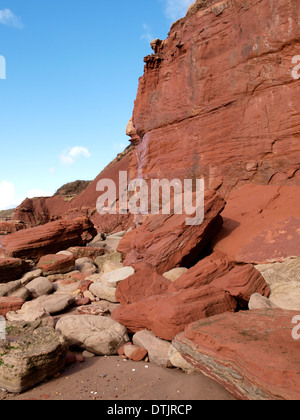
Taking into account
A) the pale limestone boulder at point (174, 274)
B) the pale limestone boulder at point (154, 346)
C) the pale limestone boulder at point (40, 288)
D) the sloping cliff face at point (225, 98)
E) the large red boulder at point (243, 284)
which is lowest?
the pale limestone boulder at point (40, 288)

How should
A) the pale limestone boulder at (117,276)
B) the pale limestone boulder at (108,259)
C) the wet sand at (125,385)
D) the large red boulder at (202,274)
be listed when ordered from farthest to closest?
the pale limestone boulder at (108,259) → the pale limestone boulder at (117,276) → the large red boulder at (202,274) → the wet sand at (125,385)

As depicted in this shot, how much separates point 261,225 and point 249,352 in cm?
474

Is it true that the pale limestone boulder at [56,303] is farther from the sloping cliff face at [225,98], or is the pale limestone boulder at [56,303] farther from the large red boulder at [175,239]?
the sloping cliff face at [225,98]

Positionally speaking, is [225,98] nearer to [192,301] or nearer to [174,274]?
[174,274]

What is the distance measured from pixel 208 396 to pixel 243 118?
8.59 meters

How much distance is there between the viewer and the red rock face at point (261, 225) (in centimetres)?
586

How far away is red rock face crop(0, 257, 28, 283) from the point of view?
741cm

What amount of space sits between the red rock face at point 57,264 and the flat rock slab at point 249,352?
5.85 m

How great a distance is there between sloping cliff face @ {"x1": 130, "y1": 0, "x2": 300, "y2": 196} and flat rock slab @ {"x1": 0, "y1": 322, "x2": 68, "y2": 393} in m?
7.41

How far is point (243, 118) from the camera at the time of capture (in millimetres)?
9477

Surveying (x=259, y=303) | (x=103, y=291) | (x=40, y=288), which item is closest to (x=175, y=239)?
(x=103, y=291)

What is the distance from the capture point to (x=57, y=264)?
8.29 metres

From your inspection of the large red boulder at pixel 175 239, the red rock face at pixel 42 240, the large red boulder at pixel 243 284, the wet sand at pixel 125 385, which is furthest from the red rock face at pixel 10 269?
the large red boulder at pixel 243 284

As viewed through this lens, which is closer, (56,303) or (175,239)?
(56,303)
